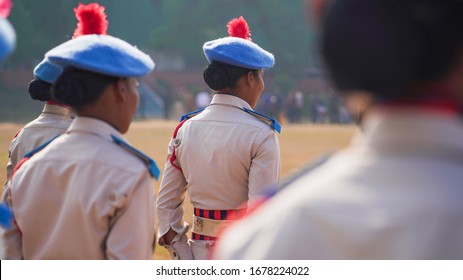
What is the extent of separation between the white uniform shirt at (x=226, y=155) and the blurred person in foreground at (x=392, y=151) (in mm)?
2293

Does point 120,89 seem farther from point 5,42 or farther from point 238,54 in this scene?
point 238,54

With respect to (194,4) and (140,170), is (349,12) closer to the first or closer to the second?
(140,170)

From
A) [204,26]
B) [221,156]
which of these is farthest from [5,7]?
[204,26]

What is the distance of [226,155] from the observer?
3.50 metres

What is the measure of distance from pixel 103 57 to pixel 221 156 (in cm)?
131

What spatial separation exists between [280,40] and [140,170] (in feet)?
109

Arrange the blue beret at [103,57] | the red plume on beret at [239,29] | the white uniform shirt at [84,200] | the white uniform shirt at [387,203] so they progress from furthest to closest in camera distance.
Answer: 1. the red plume on beret at [239,29]
2. the blue beret at [103,57]
3. the white uniform shirt at [84,200]
4. the white uniform shirt at [387,203]

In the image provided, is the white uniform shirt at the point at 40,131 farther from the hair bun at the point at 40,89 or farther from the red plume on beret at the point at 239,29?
the red plume on beret at the point at 239,29

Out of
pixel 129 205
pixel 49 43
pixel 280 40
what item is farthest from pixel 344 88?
pixel 280 40

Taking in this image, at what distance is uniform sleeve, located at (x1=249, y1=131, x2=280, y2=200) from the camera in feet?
11.1

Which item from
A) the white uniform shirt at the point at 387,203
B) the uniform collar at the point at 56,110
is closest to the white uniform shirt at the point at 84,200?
the white uniform shirt at the point at 387,203

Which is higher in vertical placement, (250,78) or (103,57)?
(103,57)

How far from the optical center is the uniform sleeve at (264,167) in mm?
3385

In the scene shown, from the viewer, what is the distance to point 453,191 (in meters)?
1.02
